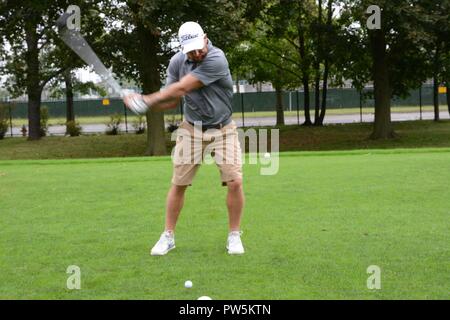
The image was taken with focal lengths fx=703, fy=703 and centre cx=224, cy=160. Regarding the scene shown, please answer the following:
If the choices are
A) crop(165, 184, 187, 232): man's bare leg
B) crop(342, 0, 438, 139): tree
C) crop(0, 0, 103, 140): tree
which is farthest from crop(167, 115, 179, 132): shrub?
crop(165, 184, 187, 232): man's bare leg

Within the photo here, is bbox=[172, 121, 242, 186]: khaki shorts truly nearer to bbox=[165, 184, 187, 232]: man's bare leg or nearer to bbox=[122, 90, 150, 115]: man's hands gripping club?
bbox=[165, 184, 187, 232]: man's bare leg

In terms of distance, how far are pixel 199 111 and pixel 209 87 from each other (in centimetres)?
26

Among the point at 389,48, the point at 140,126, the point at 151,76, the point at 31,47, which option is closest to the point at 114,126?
the point at 140,126

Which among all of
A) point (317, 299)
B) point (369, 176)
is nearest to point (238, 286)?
point (317, 299)

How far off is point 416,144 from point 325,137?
205 inches

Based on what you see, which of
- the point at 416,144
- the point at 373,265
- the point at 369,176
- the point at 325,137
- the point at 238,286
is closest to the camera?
the point at 238,286

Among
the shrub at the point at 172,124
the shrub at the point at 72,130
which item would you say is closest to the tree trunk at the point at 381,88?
the shrub at the point at 172,124

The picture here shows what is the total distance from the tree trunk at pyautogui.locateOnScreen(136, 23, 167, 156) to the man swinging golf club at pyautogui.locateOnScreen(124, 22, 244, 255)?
61.1 ft

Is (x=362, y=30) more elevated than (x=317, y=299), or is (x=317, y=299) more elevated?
(x=362, y=30)

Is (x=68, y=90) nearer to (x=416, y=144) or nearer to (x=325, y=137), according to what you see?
(x=325, y=137)

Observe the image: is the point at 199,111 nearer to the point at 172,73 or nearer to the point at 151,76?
the point at 172,73

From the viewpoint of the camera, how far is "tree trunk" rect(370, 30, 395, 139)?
29.5m

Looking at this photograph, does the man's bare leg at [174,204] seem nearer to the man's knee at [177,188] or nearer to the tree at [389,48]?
the man's knee at [177,188]
